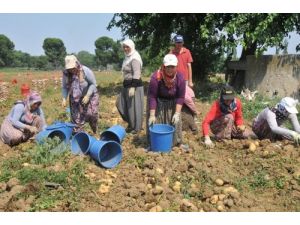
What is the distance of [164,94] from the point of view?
5.23 meters

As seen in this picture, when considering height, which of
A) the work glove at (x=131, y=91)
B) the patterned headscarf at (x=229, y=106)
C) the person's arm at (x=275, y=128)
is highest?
the work glove at (x=131, y=91)

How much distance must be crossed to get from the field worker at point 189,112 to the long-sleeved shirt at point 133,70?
825 millimetres

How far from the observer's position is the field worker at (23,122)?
5.55 meters

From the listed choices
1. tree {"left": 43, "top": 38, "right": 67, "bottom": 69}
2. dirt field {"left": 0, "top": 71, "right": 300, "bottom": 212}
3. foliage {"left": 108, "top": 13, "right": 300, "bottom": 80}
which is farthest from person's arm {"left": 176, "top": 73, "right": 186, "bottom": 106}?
tree {"left": 43, "top": 38, "right": 67, "bottom": 69}

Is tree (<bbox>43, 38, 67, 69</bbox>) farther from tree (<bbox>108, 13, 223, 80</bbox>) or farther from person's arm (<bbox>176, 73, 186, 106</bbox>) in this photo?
person's arm (<bbox>176, 73, 186, 106</bbox>)

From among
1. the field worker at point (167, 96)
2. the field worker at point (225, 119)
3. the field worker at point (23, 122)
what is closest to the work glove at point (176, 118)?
the field worker at point (167, 96)

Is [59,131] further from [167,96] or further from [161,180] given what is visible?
[161,180]

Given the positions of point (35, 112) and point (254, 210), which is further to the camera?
point (35, 112)

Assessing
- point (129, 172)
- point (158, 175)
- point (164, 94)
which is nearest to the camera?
point (158, 175)

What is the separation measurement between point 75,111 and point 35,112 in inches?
23.3

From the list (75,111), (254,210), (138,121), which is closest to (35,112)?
(75,111)

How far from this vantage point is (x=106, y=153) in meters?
5.20

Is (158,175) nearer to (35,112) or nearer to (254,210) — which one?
(254,210)

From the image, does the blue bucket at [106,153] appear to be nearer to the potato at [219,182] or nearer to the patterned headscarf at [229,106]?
the potato at [219,182]
